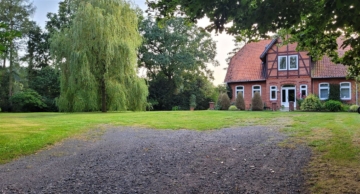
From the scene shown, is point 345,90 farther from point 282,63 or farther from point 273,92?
point 273,92

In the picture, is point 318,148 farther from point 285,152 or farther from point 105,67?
point 105,67

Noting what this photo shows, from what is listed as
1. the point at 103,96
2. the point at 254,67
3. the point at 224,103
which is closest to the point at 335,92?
the point at 254,67

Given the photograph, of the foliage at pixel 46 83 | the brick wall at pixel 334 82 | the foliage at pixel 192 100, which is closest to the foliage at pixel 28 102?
the foliage at pixel 46 83

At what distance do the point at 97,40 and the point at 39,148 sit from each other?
14148 millimetres

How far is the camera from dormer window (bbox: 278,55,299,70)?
25514mm

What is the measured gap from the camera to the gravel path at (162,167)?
453cm

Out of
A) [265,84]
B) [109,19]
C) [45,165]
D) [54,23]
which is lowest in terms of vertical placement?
[45,165]

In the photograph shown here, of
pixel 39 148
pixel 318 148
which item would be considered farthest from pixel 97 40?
pixel 318 148

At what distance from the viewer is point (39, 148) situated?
759cm

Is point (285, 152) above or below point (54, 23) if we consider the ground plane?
below

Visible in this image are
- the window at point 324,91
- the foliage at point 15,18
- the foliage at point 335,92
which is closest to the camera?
the foliage at point 335,92

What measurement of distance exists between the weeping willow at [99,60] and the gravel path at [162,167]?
39.9 feet

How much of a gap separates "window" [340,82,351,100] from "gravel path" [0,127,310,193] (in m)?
18.7

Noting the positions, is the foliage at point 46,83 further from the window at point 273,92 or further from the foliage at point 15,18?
Answer: the window at point 273,92
